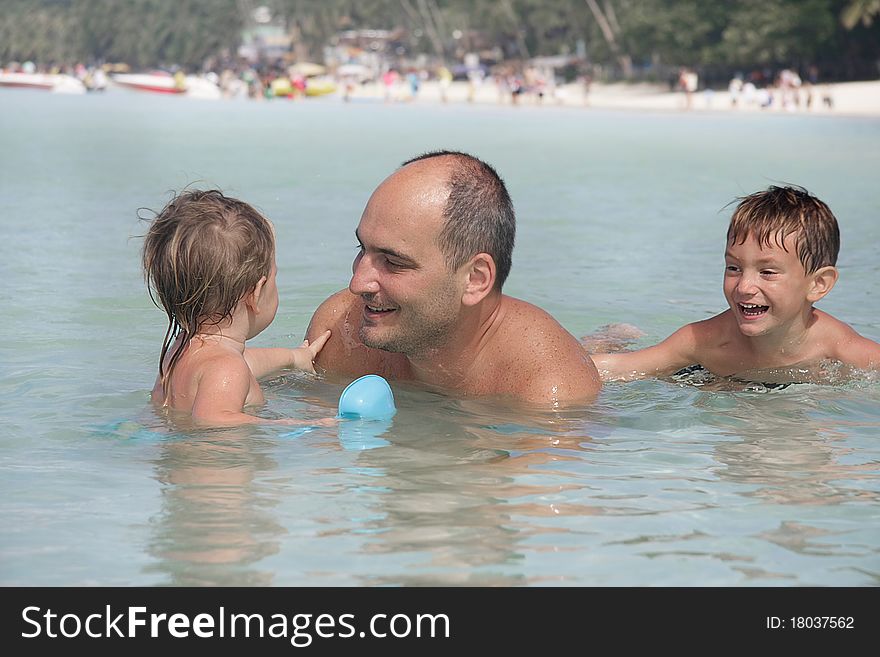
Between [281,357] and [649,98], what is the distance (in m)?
58.0

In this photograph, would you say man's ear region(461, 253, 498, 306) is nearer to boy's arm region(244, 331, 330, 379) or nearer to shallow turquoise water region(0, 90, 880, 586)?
shallow turquoise water region(0, 90, 880, 586)

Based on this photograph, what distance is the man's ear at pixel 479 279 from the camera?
4.45 meters

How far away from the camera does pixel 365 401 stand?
463cm

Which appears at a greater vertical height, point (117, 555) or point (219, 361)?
point (219, 361)

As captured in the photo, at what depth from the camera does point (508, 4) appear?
289 feet

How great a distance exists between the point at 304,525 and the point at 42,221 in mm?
9601

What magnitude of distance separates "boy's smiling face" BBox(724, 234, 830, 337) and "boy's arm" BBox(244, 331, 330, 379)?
174 cm

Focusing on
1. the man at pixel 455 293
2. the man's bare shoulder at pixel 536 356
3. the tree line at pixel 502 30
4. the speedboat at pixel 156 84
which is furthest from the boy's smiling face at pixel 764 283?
the speedboat at pixel 156 84

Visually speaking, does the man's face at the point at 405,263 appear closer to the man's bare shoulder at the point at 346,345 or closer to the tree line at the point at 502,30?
the man's bare shoulder at the point at 346,345

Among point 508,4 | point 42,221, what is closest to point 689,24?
point 508,4

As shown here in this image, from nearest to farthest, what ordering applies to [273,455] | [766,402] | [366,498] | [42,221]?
[366,498]
[273,455]
[766,402]
[42,221]

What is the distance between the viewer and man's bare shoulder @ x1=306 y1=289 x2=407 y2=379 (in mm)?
5242

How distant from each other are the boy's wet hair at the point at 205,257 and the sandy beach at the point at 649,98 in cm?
4258
